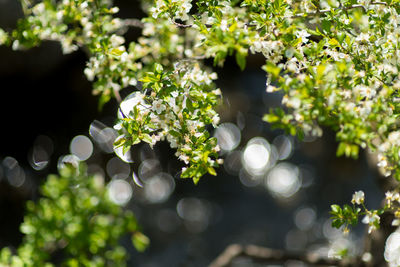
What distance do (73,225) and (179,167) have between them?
14.0 ft

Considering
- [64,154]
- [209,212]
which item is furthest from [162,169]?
[64,154]

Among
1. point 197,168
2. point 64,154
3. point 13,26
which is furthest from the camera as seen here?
A: point 64,154

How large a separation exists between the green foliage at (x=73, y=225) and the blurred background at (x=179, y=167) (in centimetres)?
340

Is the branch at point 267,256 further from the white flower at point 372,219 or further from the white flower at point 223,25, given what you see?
the white flower at point 223,25

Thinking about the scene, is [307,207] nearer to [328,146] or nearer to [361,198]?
[328,146]

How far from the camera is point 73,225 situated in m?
2.60

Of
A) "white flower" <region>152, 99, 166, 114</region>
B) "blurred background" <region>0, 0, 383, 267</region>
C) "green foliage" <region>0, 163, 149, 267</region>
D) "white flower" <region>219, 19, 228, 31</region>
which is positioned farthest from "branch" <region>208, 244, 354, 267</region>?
"blurred background" <region>0, 0, 383, 267</region>

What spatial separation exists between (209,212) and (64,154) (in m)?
2.22

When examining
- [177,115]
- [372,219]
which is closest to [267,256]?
[372,219]

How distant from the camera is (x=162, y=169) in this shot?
7.03 meters

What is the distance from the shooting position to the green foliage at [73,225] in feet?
8.45

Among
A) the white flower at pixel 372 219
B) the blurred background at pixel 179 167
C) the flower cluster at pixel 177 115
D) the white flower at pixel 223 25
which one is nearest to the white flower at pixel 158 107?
the flower cluster at pixel 177 115

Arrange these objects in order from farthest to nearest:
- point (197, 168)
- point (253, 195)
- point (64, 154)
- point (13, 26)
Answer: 1. point (253, 195)
2. point (64, 154)
3. point (13, 26)
4. point (197, 168)

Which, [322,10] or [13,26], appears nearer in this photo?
[322,10]
